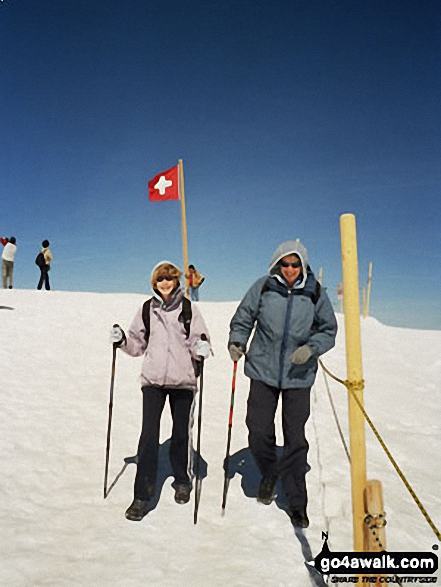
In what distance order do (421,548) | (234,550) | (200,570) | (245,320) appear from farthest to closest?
(245,320), (421,548), (234,550), (200,570)

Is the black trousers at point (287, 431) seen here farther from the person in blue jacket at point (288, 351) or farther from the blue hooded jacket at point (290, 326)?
the blue hooded jacket at point (290, 326)

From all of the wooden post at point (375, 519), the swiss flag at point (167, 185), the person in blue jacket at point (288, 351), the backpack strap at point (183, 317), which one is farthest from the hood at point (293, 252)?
the swiss flag at point (167, 185)

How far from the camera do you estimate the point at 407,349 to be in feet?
46.6

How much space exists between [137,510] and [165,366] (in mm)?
1159

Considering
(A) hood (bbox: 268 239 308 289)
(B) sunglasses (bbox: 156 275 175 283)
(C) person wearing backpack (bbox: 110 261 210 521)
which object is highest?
(A) hood (bbox: 268 239 308 289)

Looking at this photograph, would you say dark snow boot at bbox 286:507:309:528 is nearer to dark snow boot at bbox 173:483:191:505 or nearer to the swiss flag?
dark snow boot at bbox 173:483:191:505

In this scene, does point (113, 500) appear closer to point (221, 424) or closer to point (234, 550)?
point (234, 550)

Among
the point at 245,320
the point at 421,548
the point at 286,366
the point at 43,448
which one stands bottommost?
the point at 421,548

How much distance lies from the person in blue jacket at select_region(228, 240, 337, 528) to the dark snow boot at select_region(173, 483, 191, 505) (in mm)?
712

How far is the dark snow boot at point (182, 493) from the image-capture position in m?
3.69

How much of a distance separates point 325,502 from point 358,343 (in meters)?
2.23

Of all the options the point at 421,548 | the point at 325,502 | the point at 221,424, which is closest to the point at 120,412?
the point at 221,424

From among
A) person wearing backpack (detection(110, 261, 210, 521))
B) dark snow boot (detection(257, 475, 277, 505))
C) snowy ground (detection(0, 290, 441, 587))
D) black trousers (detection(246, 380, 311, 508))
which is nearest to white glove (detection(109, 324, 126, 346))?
person wearing backpack (detection(110, 261, 210, 521))

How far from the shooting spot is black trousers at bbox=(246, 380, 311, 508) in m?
3.41
